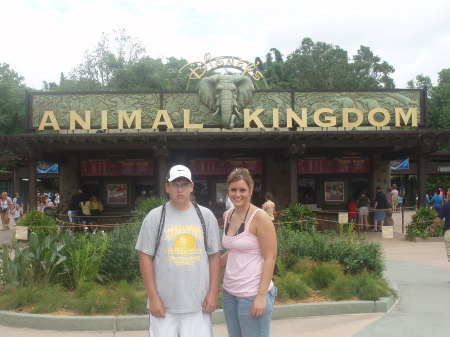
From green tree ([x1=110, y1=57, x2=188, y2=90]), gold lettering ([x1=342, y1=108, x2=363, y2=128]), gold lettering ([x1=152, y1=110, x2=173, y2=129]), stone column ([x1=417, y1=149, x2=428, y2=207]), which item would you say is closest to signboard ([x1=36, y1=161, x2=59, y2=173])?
gold lettering ([x1=152, y1=110, x2=173, y2=129])

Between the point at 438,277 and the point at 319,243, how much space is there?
2739mm

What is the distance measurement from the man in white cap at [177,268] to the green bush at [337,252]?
4.99 m

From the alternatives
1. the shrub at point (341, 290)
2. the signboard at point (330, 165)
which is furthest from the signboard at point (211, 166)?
the shrub at point (341, 290)

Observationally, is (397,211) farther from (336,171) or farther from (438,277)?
(438,277)

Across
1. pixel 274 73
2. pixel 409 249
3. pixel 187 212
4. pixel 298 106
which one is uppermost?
pixel 274 73

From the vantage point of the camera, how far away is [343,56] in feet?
201

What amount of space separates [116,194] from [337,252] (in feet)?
43.1

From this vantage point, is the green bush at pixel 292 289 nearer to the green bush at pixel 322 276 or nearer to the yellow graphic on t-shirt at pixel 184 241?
the green bush at pixel 322 276

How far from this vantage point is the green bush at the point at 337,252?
8.30 metres

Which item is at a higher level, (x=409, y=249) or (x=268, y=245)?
(x=268, y=245)

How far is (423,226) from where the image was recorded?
16.2 meters

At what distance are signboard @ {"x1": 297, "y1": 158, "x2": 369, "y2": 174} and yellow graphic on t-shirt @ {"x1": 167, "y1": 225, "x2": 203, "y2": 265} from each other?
1688 cm

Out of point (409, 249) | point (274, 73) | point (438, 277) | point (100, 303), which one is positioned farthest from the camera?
point (274, 73)

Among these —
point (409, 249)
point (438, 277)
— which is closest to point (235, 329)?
point (438, 277)
